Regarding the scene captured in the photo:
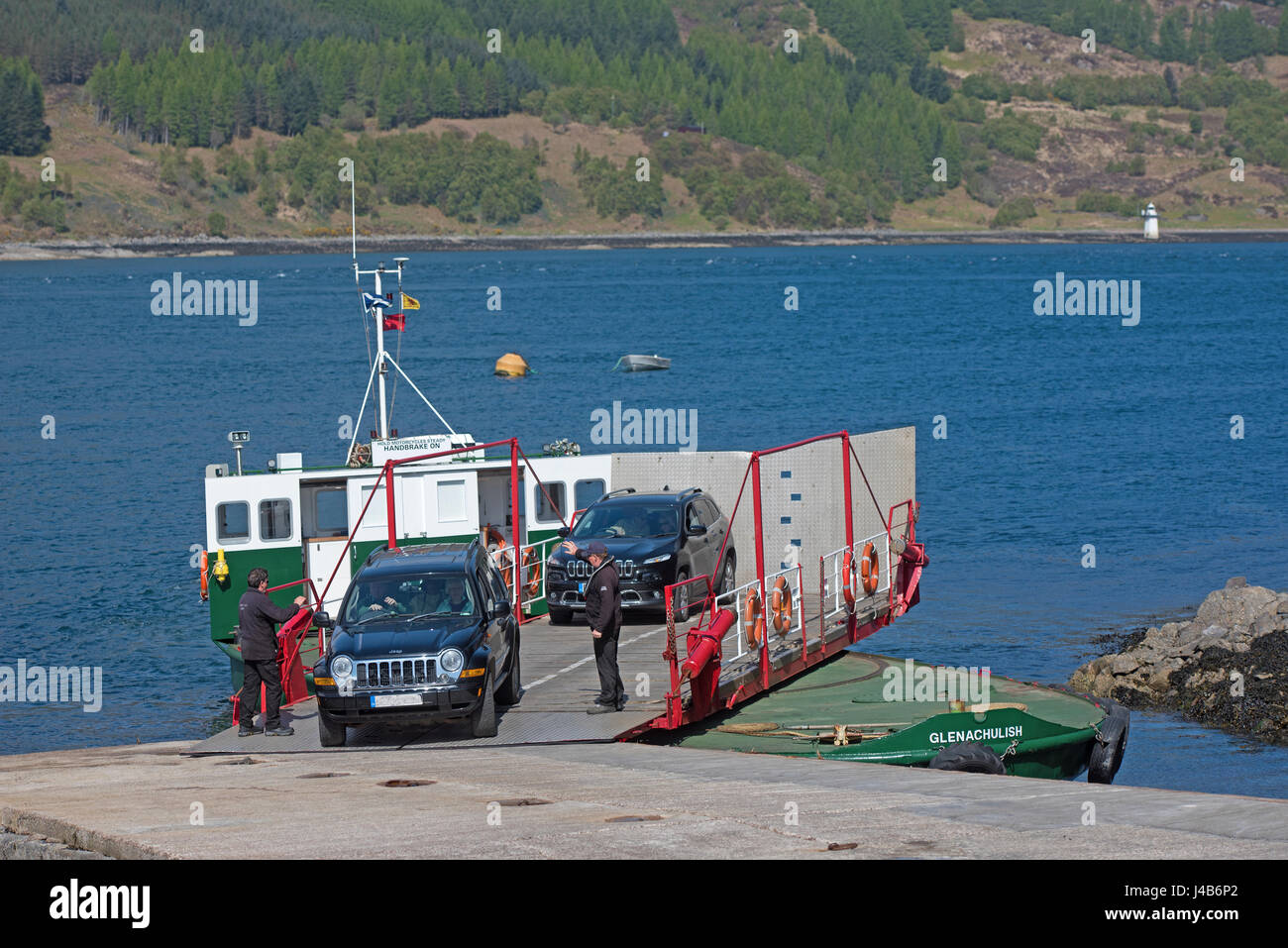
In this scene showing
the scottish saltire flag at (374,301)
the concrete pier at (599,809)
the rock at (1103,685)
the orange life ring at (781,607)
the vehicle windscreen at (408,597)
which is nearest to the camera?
the concrete pier at (599,809)

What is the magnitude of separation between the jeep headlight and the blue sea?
10907 mm

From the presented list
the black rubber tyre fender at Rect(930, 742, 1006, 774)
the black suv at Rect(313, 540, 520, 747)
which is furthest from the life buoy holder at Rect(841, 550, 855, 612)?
the black suv at Rect(313, 540, 520, 747)

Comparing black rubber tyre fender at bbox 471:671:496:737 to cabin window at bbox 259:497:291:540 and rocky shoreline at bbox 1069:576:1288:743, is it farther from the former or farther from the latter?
rocky shoreline at bbox 1069:576:1288:743

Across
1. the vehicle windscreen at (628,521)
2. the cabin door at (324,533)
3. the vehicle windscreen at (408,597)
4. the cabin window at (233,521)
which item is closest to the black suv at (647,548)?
the vehicle windscreen at (628,521)

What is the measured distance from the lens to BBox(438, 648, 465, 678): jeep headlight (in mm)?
16938

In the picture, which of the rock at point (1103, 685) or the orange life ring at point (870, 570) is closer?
the orange life ring at point (870, 570)

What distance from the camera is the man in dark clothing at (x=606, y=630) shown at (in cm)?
1802

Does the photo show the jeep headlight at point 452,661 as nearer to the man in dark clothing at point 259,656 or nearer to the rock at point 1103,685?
the man in dark clothing at point 259,656

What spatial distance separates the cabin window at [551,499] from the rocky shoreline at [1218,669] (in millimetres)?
9740

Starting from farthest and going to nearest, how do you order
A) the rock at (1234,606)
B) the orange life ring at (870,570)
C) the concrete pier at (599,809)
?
1. the rock at (1234,606)
2. the orange life ring at (870,570)
3. the concrete pier at (599,809)

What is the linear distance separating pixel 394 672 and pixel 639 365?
3101 inches

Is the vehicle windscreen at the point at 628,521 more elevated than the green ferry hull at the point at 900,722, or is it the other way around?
the vehicle windscreen at the point at 628,521
